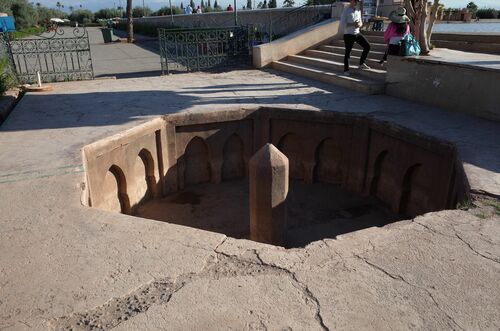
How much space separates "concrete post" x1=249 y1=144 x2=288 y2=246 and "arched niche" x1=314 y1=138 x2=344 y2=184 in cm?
356

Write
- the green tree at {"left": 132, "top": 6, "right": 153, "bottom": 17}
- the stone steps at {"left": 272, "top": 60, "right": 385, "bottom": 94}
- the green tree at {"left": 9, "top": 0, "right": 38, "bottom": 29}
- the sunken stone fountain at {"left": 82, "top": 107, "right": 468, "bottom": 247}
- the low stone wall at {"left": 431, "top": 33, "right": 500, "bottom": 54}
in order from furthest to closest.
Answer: the green tree at {"left": 132, "top": 6, "right": 153, "bottom": 17} → the green tree at {"left": 9, "top": 0, "right": 38, "bottom": 29} → the low stone wall at {"left": 431, "top": 33, "right": 500, "bottom": 54} → the stone steps at {"left": 272, "top": 60, "right": 385, "bottom": 94} → the sunken stone fountain at {"left": 82, "top": 107, "right": 468, "bottom": 247}

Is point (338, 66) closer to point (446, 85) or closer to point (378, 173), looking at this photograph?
point (446, 85)

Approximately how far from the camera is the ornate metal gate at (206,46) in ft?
40.1

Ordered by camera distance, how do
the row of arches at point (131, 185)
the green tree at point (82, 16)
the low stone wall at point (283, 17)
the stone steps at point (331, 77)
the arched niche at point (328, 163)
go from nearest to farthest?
the row of arches at point (131, 185)
the arched niche at point (328, 163)
the stone steps at point (331, 77)
the low stone wall at point (283, 17)
the green tree at point (82, 16)

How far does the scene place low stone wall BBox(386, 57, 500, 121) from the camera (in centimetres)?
652

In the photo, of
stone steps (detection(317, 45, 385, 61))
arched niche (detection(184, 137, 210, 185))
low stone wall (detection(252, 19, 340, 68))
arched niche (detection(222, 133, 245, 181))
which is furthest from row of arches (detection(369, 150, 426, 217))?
low stone wall (detection(252, 19, 340, 68))

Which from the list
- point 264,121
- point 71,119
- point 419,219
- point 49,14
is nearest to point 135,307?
point 419,219

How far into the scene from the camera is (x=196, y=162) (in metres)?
8.21

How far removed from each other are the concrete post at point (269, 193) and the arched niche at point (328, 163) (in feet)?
11.7

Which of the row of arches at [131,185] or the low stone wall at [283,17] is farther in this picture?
the low stone wall at [283,17]

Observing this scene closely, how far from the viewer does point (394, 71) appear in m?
8.37

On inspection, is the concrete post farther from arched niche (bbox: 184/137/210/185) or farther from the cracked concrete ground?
arched niche (bbox: 184/137/210/185)

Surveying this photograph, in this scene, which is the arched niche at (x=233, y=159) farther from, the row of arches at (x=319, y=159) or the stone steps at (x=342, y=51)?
the stone steps at (x=342, y=51)

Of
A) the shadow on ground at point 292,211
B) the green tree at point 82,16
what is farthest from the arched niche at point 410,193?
the green tree at point 82,16
